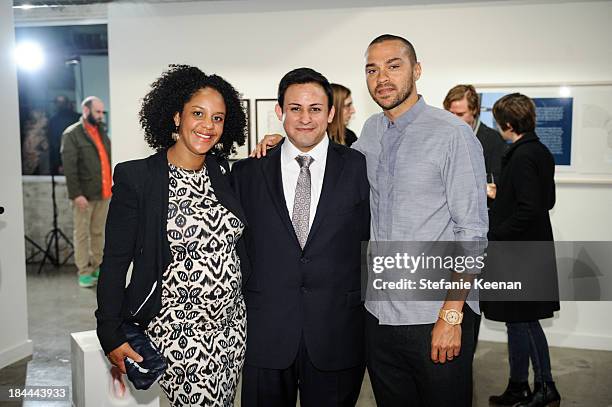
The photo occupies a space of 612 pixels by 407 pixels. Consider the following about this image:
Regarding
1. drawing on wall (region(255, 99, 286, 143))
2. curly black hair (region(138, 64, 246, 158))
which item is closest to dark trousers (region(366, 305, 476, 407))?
curly black hair (region(138, 64, 246, 158))

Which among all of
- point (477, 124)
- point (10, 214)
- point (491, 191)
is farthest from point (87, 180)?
point (491, 191)

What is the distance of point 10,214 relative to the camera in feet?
14.9

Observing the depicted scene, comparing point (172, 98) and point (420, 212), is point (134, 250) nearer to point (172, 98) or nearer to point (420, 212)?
point (172, 98)

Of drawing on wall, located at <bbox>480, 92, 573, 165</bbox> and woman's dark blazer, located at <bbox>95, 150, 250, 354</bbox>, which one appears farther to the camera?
drawing on wall, located at <bbox>480, 92, 573, 165</bbox>

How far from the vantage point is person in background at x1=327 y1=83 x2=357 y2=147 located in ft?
12.9

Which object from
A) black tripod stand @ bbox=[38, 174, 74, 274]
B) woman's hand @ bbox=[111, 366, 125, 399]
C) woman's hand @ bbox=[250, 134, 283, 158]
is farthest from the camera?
black tripod stand @ bbox=[38, 174, 74, 274]

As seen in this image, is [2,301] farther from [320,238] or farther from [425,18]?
[425,18]

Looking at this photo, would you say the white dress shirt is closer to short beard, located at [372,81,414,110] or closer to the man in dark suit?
the man in dark suit

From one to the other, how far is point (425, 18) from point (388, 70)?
10.3 ft

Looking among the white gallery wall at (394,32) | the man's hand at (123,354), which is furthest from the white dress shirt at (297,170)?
the white gallery wall at (394,32)

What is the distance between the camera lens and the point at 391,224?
2.33m

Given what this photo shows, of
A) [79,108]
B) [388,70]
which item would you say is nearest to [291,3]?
[388,70]

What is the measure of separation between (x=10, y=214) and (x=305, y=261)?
10.4 ft

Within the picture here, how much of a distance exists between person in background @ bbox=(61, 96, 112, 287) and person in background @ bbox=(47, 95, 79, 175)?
1322mm
